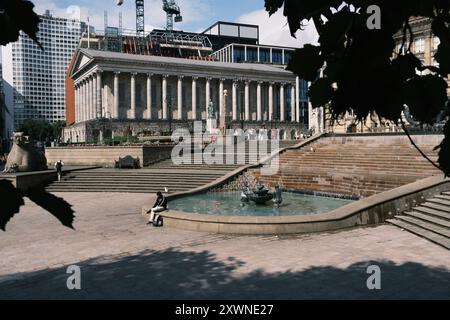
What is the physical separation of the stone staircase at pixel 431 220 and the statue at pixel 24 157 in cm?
2430

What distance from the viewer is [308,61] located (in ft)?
7.09

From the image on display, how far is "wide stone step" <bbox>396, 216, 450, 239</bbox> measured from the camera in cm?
1251

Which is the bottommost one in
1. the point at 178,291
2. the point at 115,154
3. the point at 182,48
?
the point at 178,291

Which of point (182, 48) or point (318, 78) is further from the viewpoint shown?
point (182, 48)

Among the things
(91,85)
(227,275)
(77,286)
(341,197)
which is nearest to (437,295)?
(227,275)

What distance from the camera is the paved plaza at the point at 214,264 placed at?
8.40m

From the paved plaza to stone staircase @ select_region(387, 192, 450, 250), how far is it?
40cm

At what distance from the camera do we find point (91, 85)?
8538 centimetres

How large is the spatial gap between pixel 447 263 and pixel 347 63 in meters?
9.86

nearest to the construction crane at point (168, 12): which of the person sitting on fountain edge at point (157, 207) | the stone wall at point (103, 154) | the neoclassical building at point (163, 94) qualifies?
the neoclassical building at point (163, 94)

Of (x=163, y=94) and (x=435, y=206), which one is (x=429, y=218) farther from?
(x=163, y=94)

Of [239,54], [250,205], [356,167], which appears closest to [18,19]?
[250,205]

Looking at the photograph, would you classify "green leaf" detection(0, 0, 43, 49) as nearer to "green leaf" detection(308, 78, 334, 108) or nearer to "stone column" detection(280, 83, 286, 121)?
"green leaf" detection(308, 78, 334, 108)

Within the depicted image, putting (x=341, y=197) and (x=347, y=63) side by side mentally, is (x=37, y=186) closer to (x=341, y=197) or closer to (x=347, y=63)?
(x=347, y=63)
